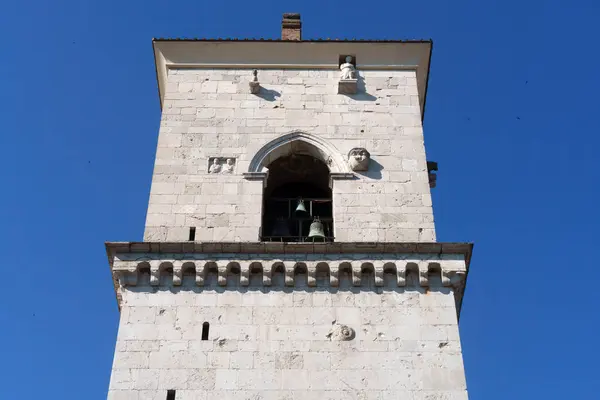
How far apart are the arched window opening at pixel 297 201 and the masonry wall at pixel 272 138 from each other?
0.54m

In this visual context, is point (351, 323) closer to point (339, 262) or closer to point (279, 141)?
Result: point (339, 262)

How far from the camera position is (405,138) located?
61.5 ft

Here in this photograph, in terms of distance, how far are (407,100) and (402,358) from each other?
6.40 m

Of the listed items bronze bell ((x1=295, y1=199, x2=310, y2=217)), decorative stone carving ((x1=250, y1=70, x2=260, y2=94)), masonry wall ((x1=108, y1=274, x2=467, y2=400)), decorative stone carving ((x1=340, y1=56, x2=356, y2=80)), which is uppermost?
decorative stone carving ((x1=340, y1=56, x2=356, y2=80))

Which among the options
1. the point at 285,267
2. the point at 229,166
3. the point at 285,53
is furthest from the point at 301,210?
the point at 285,53

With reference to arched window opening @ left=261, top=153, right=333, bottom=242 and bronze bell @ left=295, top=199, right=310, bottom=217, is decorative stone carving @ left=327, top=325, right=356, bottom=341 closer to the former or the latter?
arched window opening @ left=261, top=153, right=333, bottom=242

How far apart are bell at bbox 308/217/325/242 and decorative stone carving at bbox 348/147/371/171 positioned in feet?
4.01

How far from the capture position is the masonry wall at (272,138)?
17.0 metres

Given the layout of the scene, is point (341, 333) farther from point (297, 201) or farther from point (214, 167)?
point (214, 167)

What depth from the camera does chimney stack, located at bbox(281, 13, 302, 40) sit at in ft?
72.4

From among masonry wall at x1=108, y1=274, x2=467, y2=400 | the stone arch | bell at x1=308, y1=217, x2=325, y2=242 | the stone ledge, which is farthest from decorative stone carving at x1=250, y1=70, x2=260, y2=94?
masonry wall at x1=108, y1=274, x2=467, y2=400

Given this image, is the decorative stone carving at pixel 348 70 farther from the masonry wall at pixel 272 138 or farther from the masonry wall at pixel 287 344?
the masonry wall at pixel 287 344

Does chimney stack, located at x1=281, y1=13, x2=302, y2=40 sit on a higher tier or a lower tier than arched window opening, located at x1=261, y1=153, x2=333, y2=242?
higher

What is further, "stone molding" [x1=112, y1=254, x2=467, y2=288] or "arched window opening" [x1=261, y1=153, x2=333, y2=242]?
"arched window opening" [x1=261, y1=153, x2=333, y2=242]
